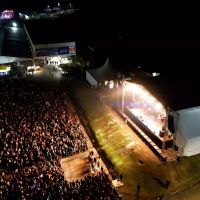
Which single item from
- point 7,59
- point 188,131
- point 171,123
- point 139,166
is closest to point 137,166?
point 139,166

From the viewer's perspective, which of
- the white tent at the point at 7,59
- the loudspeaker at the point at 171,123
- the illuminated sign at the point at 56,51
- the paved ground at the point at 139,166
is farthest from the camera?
the illuminated sign at the point at 56,51

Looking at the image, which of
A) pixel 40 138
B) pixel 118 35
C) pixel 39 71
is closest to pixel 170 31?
pixel 118 35

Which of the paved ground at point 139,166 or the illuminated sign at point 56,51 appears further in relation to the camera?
the illuminated sign at point 56,51

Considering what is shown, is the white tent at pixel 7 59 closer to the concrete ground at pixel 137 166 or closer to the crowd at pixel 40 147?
the crowd at pixel 40 147

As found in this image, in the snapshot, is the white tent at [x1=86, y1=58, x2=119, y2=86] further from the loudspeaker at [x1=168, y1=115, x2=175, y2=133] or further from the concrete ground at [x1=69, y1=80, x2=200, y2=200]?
the loudspeaker at [x1=168, y1=115, x2=175, y2=133]

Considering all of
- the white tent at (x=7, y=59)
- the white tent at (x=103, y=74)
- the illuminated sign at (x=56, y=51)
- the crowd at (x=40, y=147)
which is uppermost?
the illuminated sign at (x=56, y=51)

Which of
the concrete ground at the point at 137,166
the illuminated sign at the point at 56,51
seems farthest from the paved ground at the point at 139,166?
the illuminated sign at the point at 56,51

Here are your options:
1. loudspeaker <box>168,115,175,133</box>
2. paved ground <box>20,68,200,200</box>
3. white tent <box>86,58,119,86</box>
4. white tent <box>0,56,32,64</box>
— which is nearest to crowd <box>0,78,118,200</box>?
paved ground <box>20,68,200,200</box>
